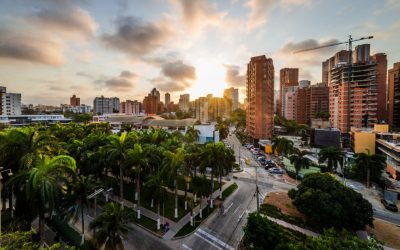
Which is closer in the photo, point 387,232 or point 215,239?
point 215,239

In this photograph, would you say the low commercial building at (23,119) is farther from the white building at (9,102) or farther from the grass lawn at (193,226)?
the grass lawn at (193,226)

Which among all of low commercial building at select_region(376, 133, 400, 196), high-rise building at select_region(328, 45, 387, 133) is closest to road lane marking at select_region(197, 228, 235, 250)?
low commercial building at select_region(376, 133, 400, 196)

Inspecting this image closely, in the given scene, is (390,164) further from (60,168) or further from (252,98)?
(60,168)

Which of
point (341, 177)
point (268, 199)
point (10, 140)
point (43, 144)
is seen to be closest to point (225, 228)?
point (268, 199)

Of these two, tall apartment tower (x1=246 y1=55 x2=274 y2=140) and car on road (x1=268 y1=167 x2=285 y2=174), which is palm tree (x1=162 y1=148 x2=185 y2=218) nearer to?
car on road (x1=268 y1=167 x2=285 y2=174)

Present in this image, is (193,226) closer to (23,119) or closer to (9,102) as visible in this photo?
(23,119)

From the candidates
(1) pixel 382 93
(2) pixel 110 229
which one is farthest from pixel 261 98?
(2) pixel 110 229

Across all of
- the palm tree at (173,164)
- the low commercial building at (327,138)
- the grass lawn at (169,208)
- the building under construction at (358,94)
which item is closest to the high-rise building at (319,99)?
the building under construction at (358,94)
